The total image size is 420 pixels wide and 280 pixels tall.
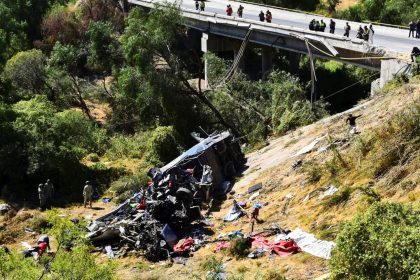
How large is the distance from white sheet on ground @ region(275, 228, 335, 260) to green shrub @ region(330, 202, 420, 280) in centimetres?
364

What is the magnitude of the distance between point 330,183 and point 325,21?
23.9m

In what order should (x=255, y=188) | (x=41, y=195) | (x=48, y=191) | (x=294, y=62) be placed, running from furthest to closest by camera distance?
(x=294, y=62), (x=48, y=191), (x=41, y=195), (x=255, y=188)

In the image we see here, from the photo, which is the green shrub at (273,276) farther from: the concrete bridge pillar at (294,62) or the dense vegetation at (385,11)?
the dense vegetation at (385,11)

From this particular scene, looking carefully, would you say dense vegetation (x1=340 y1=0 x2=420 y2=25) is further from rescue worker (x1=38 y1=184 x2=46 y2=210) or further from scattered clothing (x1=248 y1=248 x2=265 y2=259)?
scattered clothing (x1=248 y1=248 x2=265 y2=259)

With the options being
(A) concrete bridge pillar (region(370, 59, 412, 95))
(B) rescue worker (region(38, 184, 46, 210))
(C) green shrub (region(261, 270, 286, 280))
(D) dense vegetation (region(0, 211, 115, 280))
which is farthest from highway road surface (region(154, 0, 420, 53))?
(D) dense vegetation (region(0, 211, 115, 280))

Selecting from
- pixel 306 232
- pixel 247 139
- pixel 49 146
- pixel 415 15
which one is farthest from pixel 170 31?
pixel 415 15

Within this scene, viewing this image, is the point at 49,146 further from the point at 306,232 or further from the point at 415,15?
the point at 415,15

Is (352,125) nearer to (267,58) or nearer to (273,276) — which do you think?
(273,276)

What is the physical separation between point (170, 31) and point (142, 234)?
1438 cm

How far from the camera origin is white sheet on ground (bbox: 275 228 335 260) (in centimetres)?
1486

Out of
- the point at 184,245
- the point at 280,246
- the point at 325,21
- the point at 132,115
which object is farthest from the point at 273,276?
the point at 325,21

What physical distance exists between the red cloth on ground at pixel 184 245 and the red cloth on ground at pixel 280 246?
7.98 feet

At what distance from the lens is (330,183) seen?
719 inches

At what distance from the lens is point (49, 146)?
2536 cm
